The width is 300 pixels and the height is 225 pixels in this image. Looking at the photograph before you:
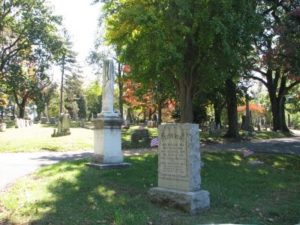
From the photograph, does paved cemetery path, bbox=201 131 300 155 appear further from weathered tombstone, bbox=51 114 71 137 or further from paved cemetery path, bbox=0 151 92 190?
weathered tombstone, bbox=51 114 71 137

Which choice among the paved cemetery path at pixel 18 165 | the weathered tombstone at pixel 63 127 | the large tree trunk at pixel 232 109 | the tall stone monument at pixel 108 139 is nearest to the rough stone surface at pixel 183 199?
the paved cemetery path at pixel 18 165

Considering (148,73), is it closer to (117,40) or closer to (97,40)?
(117,40)

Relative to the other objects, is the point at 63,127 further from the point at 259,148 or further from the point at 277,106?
the point at 277,106

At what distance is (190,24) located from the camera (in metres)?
20.5

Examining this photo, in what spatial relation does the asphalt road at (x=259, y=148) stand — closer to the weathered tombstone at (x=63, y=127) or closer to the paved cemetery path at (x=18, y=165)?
the paved cemetery path at (x=18, y=165)

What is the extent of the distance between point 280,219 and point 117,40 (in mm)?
15383

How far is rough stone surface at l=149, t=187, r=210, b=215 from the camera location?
8.90m

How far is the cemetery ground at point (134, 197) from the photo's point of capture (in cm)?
838

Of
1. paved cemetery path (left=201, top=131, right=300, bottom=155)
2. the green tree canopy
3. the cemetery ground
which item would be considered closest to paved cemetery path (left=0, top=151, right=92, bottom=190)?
the cemetery ground

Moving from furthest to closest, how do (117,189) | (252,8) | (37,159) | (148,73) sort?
1. (148,73)
2. (252,8)
3. (37,159)
4. (117,189)

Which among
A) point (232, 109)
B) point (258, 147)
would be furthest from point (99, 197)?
point (232, 109)

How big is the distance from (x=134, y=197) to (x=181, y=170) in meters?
1.25

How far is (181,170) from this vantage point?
9.31 meters

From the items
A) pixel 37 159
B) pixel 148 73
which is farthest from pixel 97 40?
pixel 37 159
